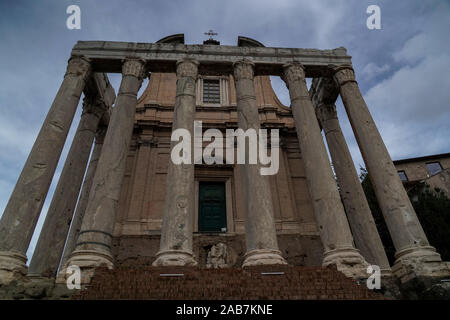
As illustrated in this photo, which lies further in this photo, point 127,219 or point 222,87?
point 222,87

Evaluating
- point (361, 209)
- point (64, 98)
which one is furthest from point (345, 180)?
point (64, 98)

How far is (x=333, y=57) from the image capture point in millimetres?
14305

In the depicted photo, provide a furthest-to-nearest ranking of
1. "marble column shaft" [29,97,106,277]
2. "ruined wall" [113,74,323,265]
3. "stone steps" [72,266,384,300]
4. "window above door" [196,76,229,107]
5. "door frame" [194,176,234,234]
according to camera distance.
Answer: "window above door" [196,76,229,107] → "door frame" [194,176,234,234] → "ruined wall" [113,74,323,265] → "marble column shaft" [29,97,106,277] → "stone steps" [72,266,384,300]

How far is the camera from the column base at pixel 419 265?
328 inches

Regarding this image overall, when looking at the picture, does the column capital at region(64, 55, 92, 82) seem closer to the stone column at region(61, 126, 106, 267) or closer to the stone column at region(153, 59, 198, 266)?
the stone column at region(153, 59, 198, 266)

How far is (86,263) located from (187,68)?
866 cm

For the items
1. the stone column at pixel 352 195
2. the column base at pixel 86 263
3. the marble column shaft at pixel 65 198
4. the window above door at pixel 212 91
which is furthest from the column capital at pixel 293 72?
the column base at pixel 86 263

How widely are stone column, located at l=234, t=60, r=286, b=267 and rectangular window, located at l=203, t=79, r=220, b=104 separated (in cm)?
749

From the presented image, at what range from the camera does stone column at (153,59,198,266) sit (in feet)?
28.8

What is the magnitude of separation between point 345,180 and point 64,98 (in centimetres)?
1214

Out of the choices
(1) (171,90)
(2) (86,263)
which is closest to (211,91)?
(1) (171,90)

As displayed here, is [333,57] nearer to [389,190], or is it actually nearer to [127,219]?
[389,190]

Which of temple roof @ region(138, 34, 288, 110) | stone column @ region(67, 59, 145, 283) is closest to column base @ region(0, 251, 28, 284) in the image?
stone column @ region(67, 59, 145, 283)
